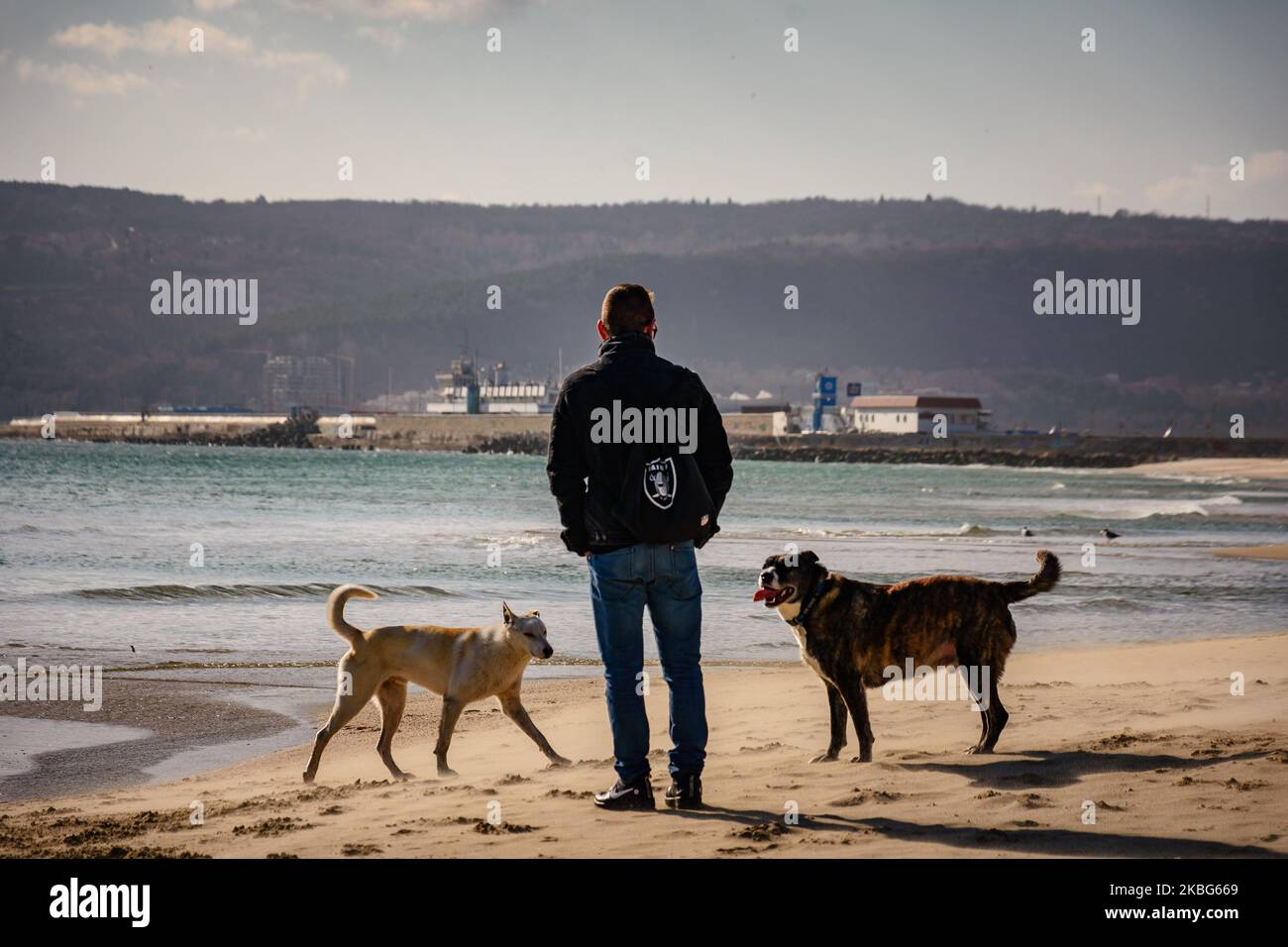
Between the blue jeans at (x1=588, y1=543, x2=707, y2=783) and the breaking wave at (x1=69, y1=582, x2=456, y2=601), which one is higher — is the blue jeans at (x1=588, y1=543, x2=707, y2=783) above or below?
above

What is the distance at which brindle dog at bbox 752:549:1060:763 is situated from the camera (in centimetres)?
697

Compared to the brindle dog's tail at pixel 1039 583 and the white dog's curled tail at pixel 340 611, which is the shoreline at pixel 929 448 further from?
the white dog's curled tail at pixel 340 611

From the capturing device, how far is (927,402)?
512 feet

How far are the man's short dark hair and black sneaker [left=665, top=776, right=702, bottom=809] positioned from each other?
6.30ft

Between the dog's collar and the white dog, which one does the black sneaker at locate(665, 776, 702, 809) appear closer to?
the dog's collar

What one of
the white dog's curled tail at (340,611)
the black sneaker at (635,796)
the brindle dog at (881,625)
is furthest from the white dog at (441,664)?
the black sneaker at (635,796)

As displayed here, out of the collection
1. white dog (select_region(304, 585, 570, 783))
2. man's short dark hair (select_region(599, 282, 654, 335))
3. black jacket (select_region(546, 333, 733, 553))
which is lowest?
white dog (select_region(304, 585, 570, 783))

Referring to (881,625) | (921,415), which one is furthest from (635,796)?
(921,415)

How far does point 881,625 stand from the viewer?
280 inches

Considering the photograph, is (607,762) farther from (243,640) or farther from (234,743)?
(243,640)

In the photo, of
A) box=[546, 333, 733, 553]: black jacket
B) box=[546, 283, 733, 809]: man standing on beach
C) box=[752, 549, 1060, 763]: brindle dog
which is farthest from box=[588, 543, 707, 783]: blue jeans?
box=[752, 549, 1060, 763]: brindle dog

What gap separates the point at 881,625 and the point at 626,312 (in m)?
2.29

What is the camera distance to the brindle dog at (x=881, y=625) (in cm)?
697

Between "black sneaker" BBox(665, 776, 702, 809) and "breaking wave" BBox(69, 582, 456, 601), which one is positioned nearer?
"black sneaker" BBox(665, 776, 702, 809)
